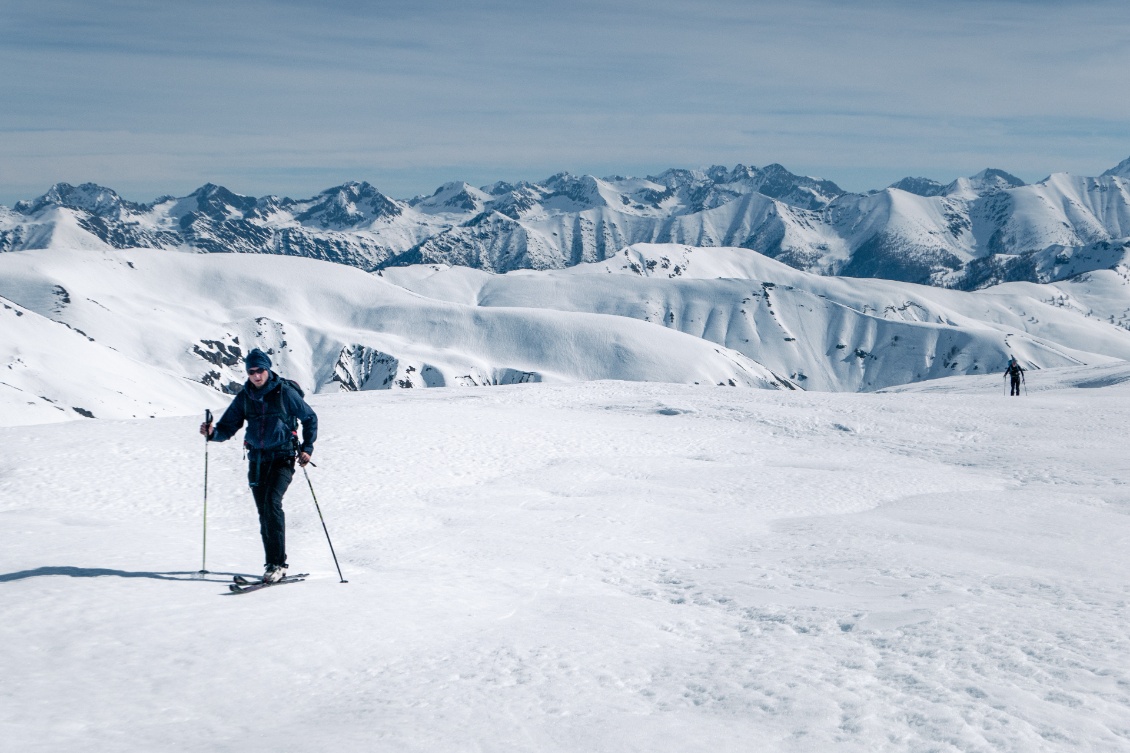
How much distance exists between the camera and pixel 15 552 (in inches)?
449

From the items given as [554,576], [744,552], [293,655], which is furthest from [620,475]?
[293,655]

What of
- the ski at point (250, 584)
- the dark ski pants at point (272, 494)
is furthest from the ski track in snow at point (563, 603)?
the dark ski pants at point (272, 494)

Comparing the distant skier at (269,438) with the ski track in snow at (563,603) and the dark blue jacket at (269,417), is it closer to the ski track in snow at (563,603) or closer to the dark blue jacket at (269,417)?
the dark blue jacket at (269,417)

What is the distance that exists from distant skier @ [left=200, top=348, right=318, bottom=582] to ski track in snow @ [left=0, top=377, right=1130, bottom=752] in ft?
2.96

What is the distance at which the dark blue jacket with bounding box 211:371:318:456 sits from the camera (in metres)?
10.9

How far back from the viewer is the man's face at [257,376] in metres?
10.8

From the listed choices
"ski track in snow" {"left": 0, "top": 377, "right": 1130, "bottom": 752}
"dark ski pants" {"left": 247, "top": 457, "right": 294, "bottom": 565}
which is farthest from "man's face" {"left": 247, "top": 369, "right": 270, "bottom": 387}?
"ski track in snow" {"left": 0, "top": 377, "right": 1130, "bottom": 752}

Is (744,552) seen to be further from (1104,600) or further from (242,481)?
(242,481)

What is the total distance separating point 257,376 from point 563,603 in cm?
472

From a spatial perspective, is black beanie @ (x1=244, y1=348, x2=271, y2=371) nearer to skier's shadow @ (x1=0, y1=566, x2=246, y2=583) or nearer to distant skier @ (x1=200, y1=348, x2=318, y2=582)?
distant skier @ (x1=200, y1=348, x2=318, y2=582)

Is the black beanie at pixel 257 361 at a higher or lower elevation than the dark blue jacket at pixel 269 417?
higher

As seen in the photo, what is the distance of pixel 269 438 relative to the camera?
10.9 meters

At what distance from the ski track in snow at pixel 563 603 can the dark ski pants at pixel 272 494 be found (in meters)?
0.68

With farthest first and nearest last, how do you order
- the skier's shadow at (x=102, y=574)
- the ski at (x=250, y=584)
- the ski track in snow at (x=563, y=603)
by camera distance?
the skier's shadow at (x=102, y=574)
the ski at (x=250, y=584)
the ski track in snow at (x=563, y=603)
